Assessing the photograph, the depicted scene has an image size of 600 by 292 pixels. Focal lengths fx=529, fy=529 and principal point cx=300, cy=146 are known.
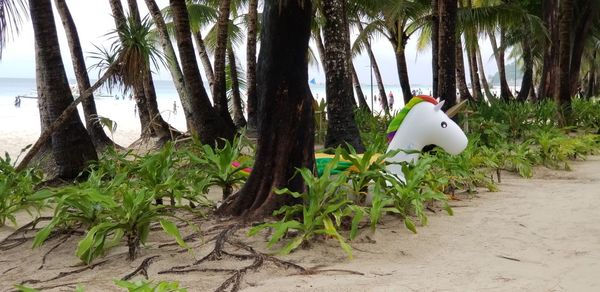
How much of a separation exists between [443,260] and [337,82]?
14.4ft

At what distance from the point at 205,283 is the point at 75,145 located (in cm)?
406

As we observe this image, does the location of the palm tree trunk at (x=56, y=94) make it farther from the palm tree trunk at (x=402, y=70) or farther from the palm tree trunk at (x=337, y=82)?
the palm tree trunk at (x=402, y=70)

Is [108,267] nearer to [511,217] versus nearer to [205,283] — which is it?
[205,283]

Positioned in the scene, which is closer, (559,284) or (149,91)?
(559,284)

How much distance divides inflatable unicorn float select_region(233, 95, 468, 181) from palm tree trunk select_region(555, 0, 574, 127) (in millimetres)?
7880

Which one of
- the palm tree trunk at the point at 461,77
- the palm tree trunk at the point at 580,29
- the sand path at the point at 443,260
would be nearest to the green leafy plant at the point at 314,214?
the sand path at the point at 443,260

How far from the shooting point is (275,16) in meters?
3.84

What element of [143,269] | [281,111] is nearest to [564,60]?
[281,111]

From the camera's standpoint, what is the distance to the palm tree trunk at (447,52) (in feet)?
30.0

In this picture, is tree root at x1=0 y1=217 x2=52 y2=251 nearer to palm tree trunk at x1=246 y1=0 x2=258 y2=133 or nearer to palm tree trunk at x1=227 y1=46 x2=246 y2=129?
palm tree trunk at x1=246 y1=0 x2=258 y2=133

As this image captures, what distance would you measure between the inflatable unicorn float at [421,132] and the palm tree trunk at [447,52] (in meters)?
4.61

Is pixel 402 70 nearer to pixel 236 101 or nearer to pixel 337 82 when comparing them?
pixel 236 101

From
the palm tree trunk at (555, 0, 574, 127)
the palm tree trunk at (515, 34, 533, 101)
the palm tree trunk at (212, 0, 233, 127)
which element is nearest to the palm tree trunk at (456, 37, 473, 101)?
the palm tree trunk at (515, 34, 533, 101)

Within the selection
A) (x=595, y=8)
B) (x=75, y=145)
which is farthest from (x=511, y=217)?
(x=595, y=8)
